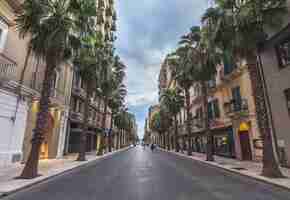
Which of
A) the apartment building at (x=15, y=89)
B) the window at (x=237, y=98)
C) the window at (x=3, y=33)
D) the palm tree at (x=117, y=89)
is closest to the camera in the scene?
the window at (x=3, y=33)

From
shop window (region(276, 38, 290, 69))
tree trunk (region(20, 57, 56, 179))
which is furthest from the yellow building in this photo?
tree trunk (region(20, 57, 56, 179))

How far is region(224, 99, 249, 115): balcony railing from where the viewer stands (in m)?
20.0

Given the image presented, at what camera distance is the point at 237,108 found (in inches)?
847

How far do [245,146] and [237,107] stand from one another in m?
4.29

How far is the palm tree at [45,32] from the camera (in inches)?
444

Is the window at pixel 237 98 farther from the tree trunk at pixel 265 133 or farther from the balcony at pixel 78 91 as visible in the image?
the balcony at pixel 78 91

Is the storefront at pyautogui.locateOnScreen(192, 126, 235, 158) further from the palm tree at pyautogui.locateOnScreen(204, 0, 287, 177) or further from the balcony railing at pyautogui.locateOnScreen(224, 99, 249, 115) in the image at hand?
the palm tree at pyautogui.locateOnScreen(204, 0, 287, 177)

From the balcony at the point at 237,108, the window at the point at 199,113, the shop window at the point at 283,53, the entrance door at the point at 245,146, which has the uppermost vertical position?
the shop window at the point at 283,53

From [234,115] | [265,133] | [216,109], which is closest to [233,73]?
[234,115]

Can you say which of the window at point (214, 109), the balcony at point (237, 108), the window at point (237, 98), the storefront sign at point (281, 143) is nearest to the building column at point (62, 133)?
the balcony at point (237, 108)

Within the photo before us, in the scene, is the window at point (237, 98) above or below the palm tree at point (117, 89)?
below

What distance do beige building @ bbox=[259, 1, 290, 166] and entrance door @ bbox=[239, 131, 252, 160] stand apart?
5.26m

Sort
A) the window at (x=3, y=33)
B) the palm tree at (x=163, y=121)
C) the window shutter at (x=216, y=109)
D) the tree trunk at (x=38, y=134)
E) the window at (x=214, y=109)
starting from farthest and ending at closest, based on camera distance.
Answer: the palm tree at (x=163, y=121) → the window at (x=214, y=109) → the window shutter at (x=216, y=109) → the window at (x=3, y=33) → the tree trunk at (x=38, y=134)

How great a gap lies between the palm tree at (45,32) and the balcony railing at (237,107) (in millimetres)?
17679
